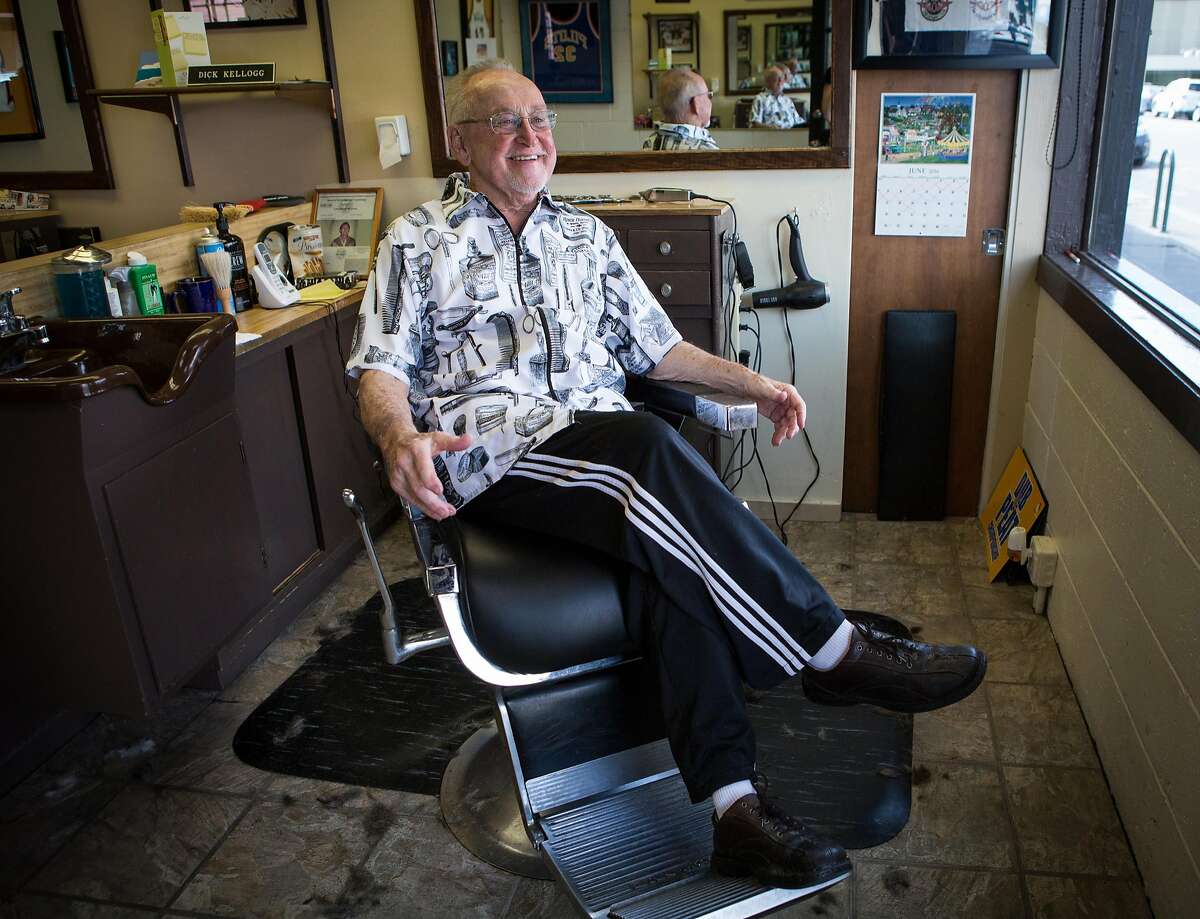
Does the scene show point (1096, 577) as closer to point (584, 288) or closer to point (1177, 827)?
point (1177, 827)

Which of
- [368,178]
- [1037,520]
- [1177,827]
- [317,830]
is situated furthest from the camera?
[368,178]

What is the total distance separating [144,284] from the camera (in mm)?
2459

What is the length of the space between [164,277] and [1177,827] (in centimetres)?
255

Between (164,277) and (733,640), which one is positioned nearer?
(733,640)

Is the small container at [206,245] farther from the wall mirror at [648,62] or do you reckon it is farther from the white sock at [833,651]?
the white sock at [833,651]

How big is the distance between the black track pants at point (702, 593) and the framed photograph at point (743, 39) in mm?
1589

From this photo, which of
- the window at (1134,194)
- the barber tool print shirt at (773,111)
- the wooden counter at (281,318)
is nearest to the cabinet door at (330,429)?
the wooden counter at (281,318)

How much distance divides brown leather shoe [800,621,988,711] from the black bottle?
189 centimetres

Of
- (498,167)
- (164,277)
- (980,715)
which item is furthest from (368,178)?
(980,715)

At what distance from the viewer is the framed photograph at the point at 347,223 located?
3.21m

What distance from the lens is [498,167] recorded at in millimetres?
1979

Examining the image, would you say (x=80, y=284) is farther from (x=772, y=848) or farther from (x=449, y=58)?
(x=772, y=848)

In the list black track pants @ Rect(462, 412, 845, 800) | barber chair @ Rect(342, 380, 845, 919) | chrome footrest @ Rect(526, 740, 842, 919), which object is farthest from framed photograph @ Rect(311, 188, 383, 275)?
chrome footrest @ Rect(526, 740, 842, 919)

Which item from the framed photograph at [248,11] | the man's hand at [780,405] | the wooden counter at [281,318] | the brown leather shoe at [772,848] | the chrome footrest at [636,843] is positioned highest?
the framed photograph at [248,11]
